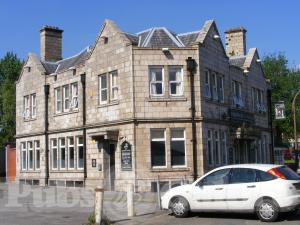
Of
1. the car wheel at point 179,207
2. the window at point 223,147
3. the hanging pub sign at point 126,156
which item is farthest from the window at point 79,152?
the car wheel at point 179,207

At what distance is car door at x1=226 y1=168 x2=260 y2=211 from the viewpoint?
1338 cm

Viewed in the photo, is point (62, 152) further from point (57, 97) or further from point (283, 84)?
point (283, 84)

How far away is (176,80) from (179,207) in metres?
10.7

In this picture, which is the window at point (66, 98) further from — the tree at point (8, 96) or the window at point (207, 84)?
the tree at point (8, 96)

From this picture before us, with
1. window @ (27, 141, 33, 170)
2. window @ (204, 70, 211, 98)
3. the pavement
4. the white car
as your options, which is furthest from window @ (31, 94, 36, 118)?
the white car

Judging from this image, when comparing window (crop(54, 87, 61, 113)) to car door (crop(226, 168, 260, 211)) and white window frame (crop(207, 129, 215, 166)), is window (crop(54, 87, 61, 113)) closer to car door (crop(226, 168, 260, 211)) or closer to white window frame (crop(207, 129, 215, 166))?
white window frame (crop(207, 129, 215, 166))

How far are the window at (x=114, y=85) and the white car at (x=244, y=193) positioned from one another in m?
10.8

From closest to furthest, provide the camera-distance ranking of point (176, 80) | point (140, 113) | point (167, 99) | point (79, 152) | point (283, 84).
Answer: point (140, 113), point (167, 99), point (176, 80), point (79, 152), point (283, 84)

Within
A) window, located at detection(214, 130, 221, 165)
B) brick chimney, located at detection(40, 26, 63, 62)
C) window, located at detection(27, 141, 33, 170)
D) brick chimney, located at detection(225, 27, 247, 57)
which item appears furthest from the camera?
brick chimney, located at detection(225, 27, 247, 57)

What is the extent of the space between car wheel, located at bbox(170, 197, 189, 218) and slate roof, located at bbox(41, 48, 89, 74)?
16.6 metres

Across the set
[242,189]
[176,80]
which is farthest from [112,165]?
[242,189]

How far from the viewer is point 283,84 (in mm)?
54031

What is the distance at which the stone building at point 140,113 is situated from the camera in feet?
77.7

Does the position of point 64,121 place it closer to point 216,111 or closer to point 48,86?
point 48,86
